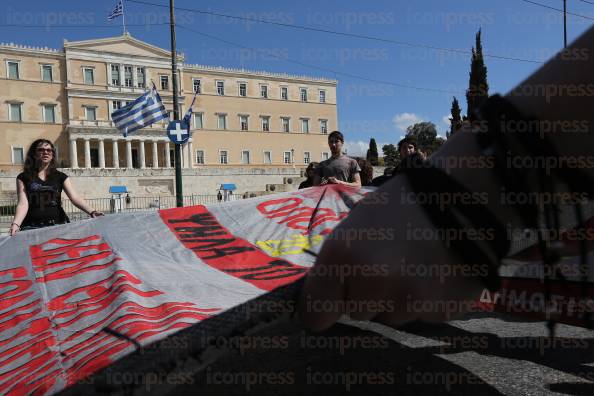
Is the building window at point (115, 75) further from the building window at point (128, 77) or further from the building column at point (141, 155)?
the building column at point (141, 155)

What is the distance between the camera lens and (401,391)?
2889 mm

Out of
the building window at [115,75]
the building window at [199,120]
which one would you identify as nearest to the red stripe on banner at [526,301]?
the building window at [115,75]

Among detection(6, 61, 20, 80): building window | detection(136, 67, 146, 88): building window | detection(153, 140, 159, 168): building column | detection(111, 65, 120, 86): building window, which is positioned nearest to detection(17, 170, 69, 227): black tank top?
detection(153, 140, 159, 168): building column

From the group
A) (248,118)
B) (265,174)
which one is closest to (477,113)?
(265,174)

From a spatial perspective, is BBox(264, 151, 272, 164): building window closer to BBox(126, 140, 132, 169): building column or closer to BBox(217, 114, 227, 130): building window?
BBox(217, 114, 227, 130): building window

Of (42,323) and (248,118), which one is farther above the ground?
(248,118)

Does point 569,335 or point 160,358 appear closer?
point 160,358

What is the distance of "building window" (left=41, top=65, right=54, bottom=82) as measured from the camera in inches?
2018

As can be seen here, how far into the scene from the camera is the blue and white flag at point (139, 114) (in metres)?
16.4

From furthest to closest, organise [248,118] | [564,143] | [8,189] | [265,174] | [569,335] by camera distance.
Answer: [248,118], [265,174], [8,189], [569,335], [564,143]

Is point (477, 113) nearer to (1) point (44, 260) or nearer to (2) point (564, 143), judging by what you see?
(2) point (564, 143)

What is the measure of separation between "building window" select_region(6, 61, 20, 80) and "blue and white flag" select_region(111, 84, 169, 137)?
43771 millimetres

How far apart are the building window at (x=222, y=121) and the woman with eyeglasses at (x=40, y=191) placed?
58.8 meters

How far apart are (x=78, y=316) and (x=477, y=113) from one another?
219 cm
